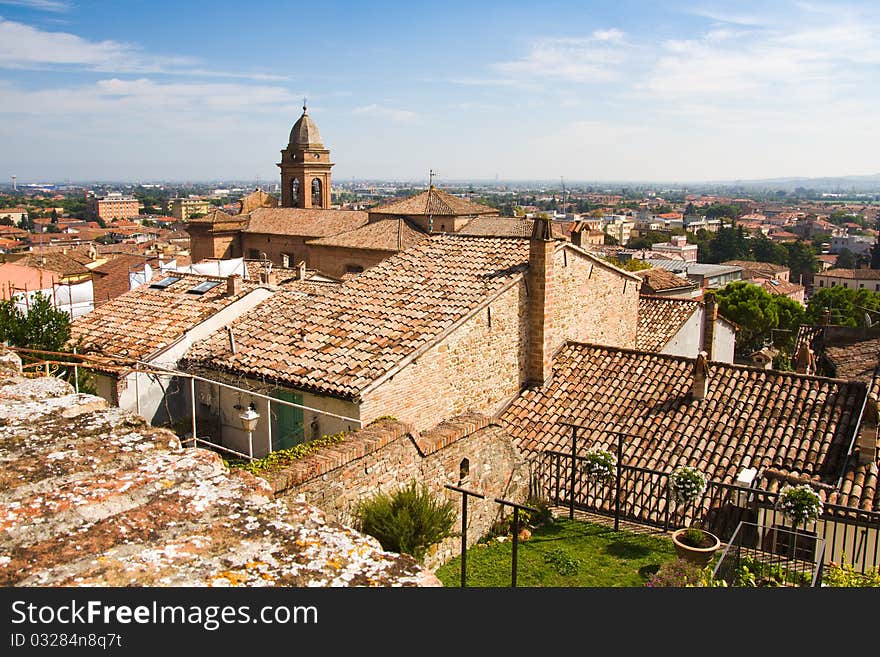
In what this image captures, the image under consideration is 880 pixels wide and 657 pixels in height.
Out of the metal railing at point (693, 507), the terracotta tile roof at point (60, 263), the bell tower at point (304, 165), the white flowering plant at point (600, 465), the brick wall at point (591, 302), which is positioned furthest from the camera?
the bell tower at point (304, 165)

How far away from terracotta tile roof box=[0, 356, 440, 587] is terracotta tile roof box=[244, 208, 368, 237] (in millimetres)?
39408

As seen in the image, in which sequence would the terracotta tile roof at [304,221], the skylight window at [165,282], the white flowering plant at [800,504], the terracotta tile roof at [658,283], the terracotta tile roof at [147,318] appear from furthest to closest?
the terracotta tile roof at [304,221] < the terracotta tile roof at [658,283] < the skylight window at [165,282] < the terracotta tile roof at [147,318] < the white flowering plant at [800,504]

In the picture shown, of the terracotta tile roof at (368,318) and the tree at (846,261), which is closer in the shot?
the terracotta tile roof at (368,318)

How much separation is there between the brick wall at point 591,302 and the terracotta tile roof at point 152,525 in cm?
1054

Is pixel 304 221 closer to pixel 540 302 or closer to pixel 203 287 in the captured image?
pixel 203 287

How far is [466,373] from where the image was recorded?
39.0 feet

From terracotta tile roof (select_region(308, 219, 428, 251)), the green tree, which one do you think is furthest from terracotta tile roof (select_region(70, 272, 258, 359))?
the green tree

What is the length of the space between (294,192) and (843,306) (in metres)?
41.7

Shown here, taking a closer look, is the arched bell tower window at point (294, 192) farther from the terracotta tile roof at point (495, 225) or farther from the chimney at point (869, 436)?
the chimney at point (869, 436)

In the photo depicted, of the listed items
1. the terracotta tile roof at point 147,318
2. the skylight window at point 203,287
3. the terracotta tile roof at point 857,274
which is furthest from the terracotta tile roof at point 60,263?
the terracotta tile roof at point 857,274

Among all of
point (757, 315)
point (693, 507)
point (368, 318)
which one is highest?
point (368, 318)

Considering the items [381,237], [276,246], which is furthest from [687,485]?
[276,246]

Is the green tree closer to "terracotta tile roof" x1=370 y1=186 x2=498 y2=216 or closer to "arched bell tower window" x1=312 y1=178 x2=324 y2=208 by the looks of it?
"terracotta tile roof" x1=370 y1=186 x2=498 y2=216

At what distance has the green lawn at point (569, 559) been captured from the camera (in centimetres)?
759
